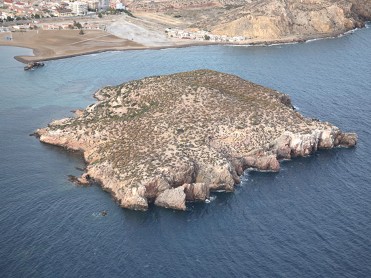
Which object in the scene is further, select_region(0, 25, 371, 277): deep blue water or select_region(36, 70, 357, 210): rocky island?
select_region(36, 70, 357, 210): rocky island

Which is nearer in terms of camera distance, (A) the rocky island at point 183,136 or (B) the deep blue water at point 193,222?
(B) the deep blue water at point 193,222

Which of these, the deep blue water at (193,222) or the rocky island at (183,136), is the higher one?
the rocky island at (183,136)

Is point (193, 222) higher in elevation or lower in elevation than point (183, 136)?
lower

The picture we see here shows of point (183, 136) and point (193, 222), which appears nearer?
point (193, 222)

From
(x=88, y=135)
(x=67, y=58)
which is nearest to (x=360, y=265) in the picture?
(x=88, y=135)

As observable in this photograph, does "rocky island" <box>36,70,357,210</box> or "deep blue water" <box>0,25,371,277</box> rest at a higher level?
"rocky island" <box>36,70,357,210</box>

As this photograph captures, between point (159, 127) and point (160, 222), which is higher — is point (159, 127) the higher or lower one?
the higher one

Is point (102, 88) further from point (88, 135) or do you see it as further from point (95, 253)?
point (95, 253)

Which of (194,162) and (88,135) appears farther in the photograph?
(88,135)
